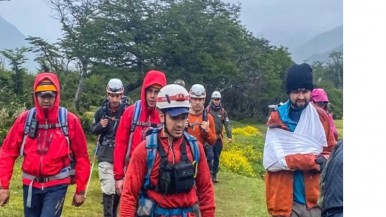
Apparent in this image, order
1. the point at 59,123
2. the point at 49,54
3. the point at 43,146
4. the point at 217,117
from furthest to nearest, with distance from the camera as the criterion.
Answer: the point at 49,54, the point at 217,117, the point at 59,123, the point at 43,146

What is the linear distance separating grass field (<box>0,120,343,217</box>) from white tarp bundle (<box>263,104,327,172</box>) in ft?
14.3

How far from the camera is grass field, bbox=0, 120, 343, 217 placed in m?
9.45

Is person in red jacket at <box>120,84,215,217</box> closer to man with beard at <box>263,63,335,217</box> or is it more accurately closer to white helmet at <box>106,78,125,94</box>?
man with beard at <box>263,63,335,217</box>

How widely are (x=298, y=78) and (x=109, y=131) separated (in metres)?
3.50

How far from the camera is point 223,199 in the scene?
39.2ft

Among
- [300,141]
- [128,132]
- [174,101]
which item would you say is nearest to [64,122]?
[128,132]

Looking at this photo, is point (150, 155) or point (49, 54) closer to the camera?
point (150, 155)

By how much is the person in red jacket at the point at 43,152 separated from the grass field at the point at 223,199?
325cm

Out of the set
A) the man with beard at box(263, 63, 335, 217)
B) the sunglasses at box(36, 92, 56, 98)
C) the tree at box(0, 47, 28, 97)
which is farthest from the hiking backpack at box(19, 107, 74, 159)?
the tree at box(0, 47, 28, 97)

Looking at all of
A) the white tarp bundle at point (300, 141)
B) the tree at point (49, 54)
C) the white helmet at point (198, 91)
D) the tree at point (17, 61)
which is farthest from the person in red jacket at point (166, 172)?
the tree at point (49, 54)

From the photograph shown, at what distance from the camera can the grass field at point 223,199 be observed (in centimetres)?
945

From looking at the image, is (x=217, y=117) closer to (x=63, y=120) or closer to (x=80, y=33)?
(x=63, y=120)

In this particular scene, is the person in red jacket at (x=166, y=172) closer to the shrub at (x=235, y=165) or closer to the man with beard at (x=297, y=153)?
the man with beard at (x=297, y=153)
